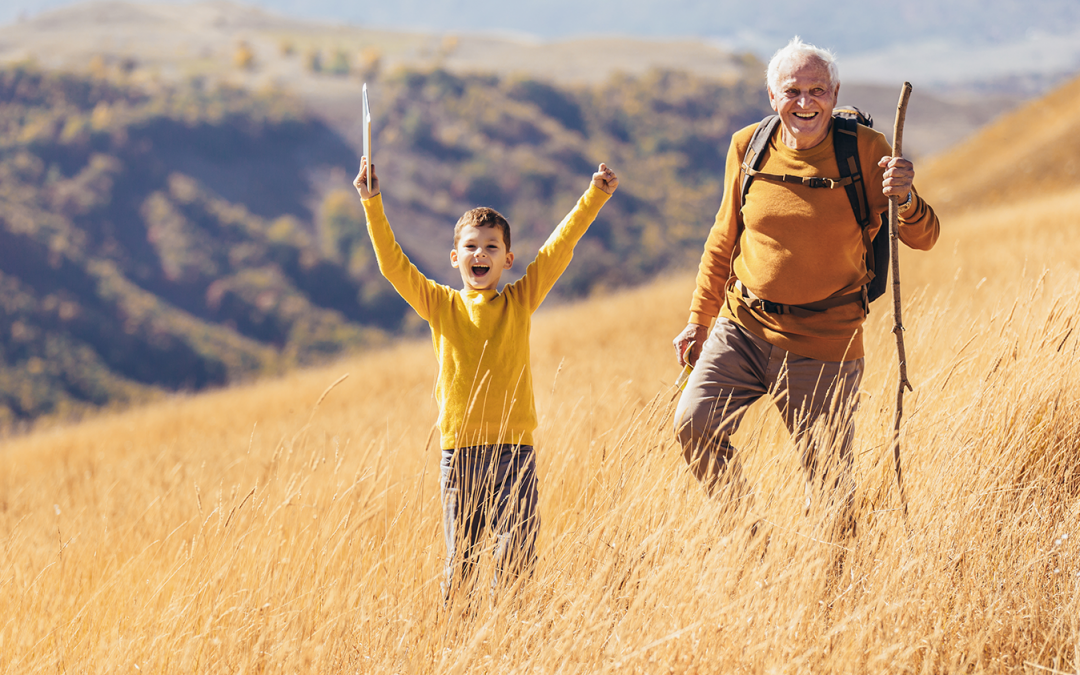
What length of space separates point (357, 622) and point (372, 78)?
171731 millimetres

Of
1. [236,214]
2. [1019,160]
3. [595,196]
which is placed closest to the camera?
[595,196]

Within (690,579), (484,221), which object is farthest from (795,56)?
(690,579)

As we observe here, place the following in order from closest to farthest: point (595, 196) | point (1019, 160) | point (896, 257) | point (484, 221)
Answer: point (896, 257)
point (484, 221)
point (595, 196)
point (1019, 160)

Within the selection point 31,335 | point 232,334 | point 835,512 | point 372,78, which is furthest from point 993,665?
point 372,78

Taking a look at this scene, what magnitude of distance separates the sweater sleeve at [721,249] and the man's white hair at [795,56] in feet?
0.71

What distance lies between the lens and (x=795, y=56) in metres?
2.89

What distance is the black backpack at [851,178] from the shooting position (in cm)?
284

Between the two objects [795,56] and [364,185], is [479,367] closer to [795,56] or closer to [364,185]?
[364,185]

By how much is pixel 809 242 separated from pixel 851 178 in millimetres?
248

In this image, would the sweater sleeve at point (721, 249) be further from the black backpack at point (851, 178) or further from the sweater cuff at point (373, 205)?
the sweater cuff at point (373, 205)

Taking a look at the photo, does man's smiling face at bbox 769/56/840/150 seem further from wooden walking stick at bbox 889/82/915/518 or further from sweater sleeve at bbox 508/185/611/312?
sweater sleeve at bbox 508/185/611/312

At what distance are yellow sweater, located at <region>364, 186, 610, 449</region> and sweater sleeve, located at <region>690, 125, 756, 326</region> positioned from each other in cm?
62

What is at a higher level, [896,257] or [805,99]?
[805,99]

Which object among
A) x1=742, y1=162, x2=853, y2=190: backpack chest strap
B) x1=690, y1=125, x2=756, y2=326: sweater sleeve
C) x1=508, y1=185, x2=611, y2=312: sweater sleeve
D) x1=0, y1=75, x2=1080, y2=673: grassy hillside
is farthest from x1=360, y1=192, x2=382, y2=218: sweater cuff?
x1=742, y1=162, x2=853, y2=190: backpack chest strap
